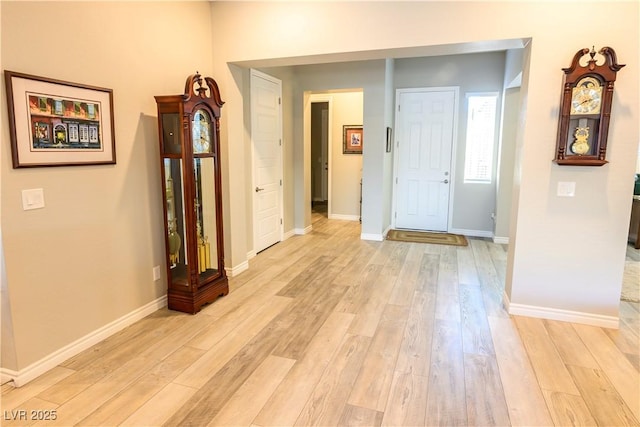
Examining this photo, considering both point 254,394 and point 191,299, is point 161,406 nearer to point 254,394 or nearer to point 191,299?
point 254,394

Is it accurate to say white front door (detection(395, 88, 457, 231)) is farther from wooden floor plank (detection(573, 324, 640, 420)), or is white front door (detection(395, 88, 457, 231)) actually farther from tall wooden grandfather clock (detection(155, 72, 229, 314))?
tall wooden grandfather clock (detection(155, 72, 229, 314))

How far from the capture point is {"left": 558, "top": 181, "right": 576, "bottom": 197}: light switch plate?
286cm

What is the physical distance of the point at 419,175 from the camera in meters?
6.11

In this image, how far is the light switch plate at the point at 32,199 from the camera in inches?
84.8

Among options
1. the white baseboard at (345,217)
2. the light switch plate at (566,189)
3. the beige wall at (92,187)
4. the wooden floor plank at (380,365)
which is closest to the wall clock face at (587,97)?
the light switch plate at (566,189)

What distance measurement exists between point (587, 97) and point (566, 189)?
0.68m

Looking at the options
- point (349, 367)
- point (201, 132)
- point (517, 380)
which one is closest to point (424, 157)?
point (201, 132)

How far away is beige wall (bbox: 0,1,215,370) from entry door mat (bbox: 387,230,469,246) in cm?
363

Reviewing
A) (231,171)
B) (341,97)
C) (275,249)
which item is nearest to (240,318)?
(231,171)

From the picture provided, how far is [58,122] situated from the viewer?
91.2 inches

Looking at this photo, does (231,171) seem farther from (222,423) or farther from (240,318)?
(222,423)

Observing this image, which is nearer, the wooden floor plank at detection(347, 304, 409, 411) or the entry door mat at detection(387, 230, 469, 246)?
the wooden floor plank at detection(347, 304, 409, 411)

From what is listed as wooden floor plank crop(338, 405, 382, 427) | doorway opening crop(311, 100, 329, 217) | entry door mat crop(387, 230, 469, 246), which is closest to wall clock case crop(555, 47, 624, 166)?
wooden floor plank crop(338, 405, 382, 427)

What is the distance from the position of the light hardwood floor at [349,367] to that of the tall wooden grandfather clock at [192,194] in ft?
0.84
